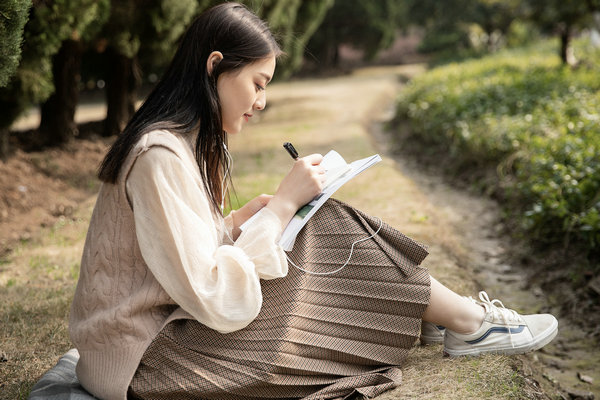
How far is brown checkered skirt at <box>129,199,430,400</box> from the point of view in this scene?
2.04 meters

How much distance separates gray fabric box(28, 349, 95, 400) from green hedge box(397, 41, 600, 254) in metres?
2.75

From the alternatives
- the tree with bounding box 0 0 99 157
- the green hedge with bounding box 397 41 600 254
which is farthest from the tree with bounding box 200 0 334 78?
the tree with bounding box 0 0 99 157

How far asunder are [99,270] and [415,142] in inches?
283

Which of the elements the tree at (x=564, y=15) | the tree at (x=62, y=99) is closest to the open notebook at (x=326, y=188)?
the tree at (x=62, y=99)

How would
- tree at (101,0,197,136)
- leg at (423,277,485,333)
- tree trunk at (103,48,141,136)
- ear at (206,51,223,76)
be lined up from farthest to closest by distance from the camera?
tree trunk at (103,48,141,136), tree at (101,0,197,136), leg at (423,277,485,333), ear at (206,51,223,76)

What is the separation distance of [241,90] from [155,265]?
59cm

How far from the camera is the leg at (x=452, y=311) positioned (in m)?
2.29

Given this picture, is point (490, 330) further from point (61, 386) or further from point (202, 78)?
point (61, 386)

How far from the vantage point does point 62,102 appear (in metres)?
7.40

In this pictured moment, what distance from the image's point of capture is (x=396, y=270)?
2209mm

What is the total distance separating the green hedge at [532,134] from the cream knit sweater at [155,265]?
2467mm

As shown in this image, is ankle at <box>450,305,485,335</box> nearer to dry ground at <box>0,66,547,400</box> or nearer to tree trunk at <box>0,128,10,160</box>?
dry ground at <box>0,66,547,400</box>

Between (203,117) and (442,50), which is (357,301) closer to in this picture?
(203,117)

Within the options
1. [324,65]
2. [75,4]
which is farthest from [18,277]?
[324,65]
